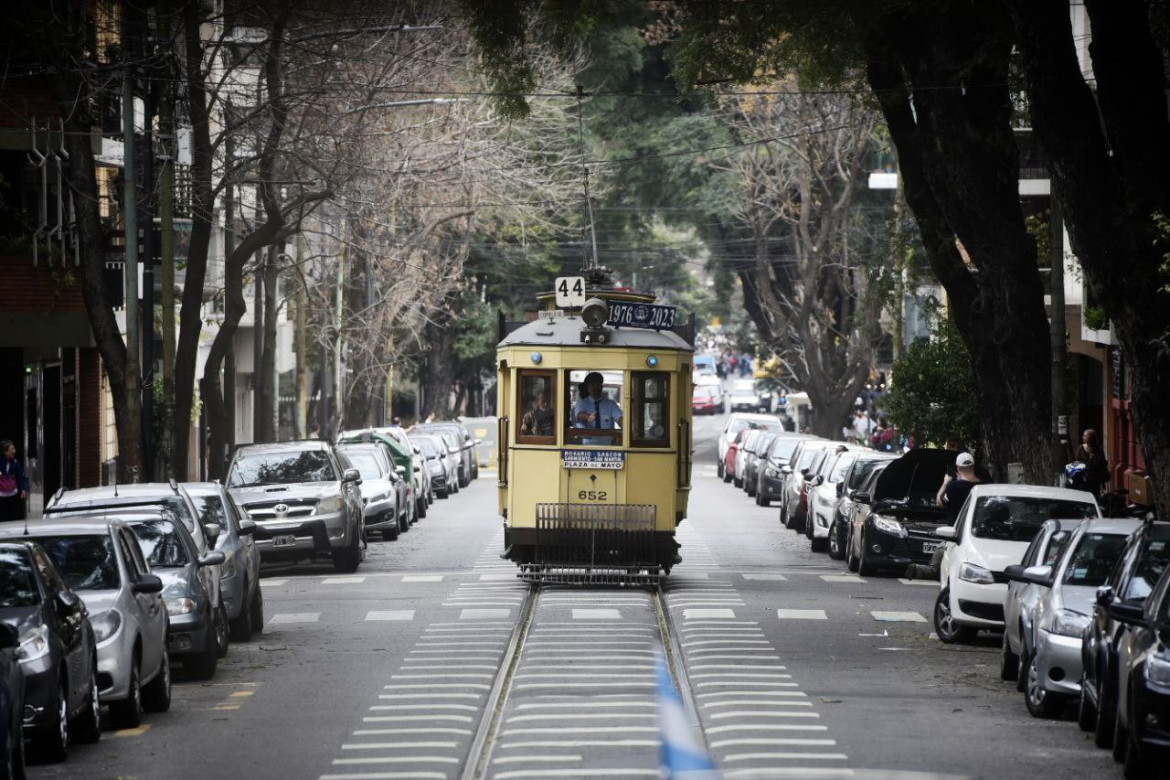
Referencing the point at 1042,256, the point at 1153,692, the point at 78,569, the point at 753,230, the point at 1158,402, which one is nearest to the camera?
the point at 1153,692

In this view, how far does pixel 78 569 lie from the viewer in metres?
14.7

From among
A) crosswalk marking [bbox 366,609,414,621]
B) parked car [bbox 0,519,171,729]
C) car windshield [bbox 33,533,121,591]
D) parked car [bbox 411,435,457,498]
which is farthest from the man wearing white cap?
parked car [bbox 411,435,457,498]

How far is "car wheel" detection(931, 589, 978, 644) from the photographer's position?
19.0m

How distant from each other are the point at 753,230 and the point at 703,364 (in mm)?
67201

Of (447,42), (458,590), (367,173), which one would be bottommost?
(458,590)

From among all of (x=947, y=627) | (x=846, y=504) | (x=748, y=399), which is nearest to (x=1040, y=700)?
(x=947, y=627)

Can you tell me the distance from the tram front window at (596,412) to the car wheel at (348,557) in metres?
5.53

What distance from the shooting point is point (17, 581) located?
12977 millimetres

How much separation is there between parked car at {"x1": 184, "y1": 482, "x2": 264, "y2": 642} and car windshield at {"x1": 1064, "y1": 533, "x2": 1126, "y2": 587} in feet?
24.2

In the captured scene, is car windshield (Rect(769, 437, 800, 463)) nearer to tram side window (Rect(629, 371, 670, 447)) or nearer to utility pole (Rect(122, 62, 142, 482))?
utility pole (Rect(122, 62, 142, 482))

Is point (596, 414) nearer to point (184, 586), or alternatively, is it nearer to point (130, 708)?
point (184, 586)

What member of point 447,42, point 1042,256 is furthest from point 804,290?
point 447,42

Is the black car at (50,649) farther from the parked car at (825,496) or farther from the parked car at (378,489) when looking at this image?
the parked car at (378,489)

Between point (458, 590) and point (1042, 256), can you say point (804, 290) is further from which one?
point (458, 590)
